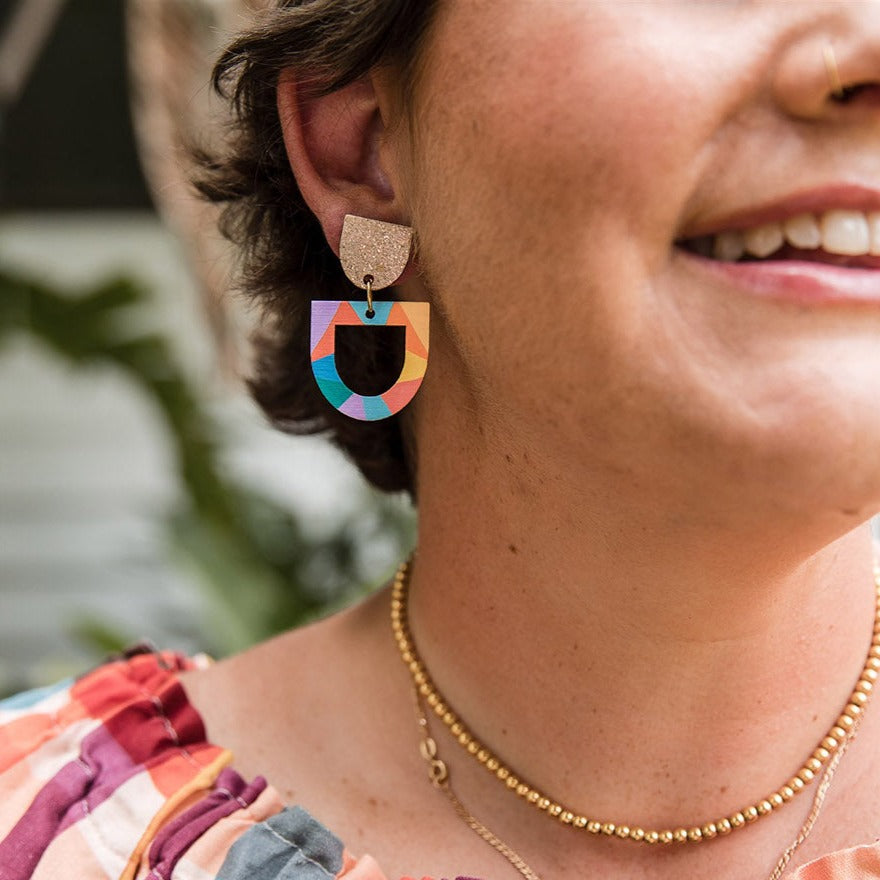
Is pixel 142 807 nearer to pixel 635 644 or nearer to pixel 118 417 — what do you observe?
pixel 635 644

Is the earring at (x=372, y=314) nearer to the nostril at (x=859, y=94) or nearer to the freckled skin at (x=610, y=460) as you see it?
the freckled skin at (x=610, y=460)

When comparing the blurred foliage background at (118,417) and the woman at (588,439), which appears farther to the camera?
the blurred foliage background at (118,417)

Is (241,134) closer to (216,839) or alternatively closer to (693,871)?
(216,839)

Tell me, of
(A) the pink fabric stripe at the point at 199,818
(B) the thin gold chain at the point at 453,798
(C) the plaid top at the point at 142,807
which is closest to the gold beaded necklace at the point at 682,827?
(B) the thin gold chain at the point at 453,798

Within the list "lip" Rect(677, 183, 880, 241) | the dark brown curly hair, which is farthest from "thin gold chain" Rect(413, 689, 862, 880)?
"lip" Rect(677, 183, 880, 241)

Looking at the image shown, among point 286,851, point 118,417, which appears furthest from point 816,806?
point 118,417

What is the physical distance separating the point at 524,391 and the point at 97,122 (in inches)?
165

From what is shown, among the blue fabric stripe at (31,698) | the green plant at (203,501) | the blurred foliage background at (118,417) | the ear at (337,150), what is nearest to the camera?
the ear at (337,150)

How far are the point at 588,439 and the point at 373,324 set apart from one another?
1.06 ft

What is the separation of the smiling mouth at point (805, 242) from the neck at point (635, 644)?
0.87ft

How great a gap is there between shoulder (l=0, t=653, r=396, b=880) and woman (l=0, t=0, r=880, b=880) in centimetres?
1

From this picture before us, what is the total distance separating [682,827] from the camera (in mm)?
1397

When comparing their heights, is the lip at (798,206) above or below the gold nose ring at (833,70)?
below

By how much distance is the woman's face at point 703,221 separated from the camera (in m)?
1.08
